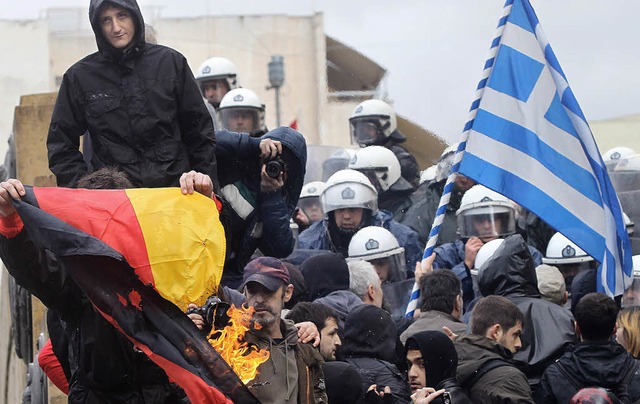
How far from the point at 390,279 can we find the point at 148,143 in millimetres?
5348

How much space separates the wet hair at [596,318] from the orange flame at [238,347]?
2523 millimetres

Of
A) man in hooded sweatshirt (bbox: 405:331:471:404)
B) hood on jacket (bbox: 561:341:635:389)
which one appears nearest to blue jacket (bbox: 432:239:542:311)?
hood on jacket (bbox: 561:341:635:389)

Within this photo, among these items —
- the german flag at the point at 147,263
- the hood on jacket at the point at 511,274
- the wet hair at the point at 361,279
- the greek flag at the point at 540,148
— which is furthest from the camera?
the greek flag at the point at 540,148

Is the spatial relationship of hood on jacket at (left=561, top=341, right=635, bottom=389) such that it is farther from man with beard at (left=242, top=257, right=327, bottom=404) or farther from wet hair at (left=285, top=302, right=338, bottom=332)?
man with beard at (left=242, top=257, right=327, bottom=404)

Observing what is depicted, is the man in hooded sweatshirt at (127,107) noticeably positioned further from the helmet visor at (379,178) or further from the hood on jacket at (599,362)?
the helmet visor at (379,178)

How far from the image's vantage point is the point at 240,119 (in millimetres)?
15703

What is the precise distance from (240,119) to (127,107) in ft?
24.3

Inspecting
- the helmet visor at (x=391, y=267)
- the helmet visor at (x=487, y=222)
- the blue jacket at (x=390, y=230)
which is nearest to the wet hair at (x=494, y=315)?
the helmet visor at (x=391, y=267)

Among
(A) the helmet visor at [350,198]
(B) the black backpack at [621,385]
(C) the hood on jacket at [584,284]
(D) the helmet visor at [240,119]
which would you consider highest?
(D) the helmet visor at [240,119]

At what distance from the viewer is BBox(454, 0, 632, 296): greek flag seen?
452 inches

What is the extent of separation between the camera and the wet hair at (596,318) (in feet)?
31.9

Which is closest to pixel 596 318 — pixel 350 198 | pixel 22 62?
pixel 350 198

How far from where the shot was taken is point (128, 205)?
7.47m

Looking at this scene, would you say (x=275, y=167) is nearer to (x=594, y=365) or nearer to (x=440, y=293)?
(x=440, y=293)
